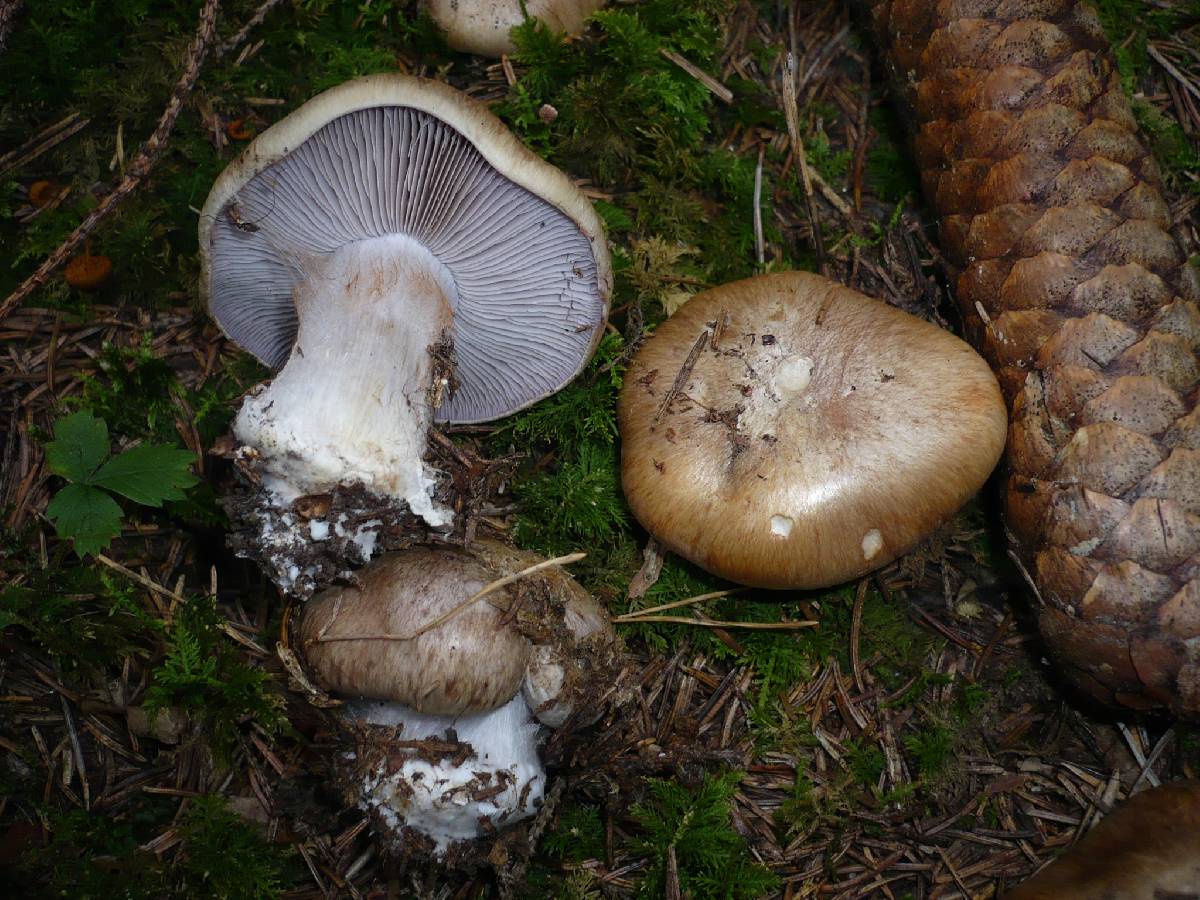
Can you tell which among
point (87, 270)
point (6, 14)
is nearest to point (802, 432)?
point (87, 270)

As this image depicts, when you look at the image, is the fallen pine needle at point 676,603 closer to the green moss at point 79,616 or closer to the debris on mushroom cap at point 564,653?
the debris on mushroom cap at point 564,653

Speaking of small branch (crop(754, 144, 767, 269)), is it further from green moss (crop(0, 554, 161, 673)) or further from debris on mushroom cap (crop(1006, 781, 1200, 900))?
green moss (crop(0, 554, 161, 673))

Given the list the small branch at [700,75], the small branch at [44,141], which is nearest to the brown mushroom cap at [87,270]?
the small branch at [44,141]

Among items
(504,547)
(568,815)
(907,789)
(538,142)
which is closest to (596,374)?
(504,547)

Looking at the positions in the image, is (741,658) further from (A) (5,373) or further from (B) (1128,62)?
(A) (5,373)

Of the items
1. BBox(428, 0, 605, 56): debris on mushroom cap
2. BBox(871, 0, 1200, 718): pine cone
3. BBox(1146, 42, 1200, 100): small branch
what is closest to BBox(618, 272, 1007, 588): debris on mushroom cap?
BBox(871, 0, 1200, 718): pine cone
